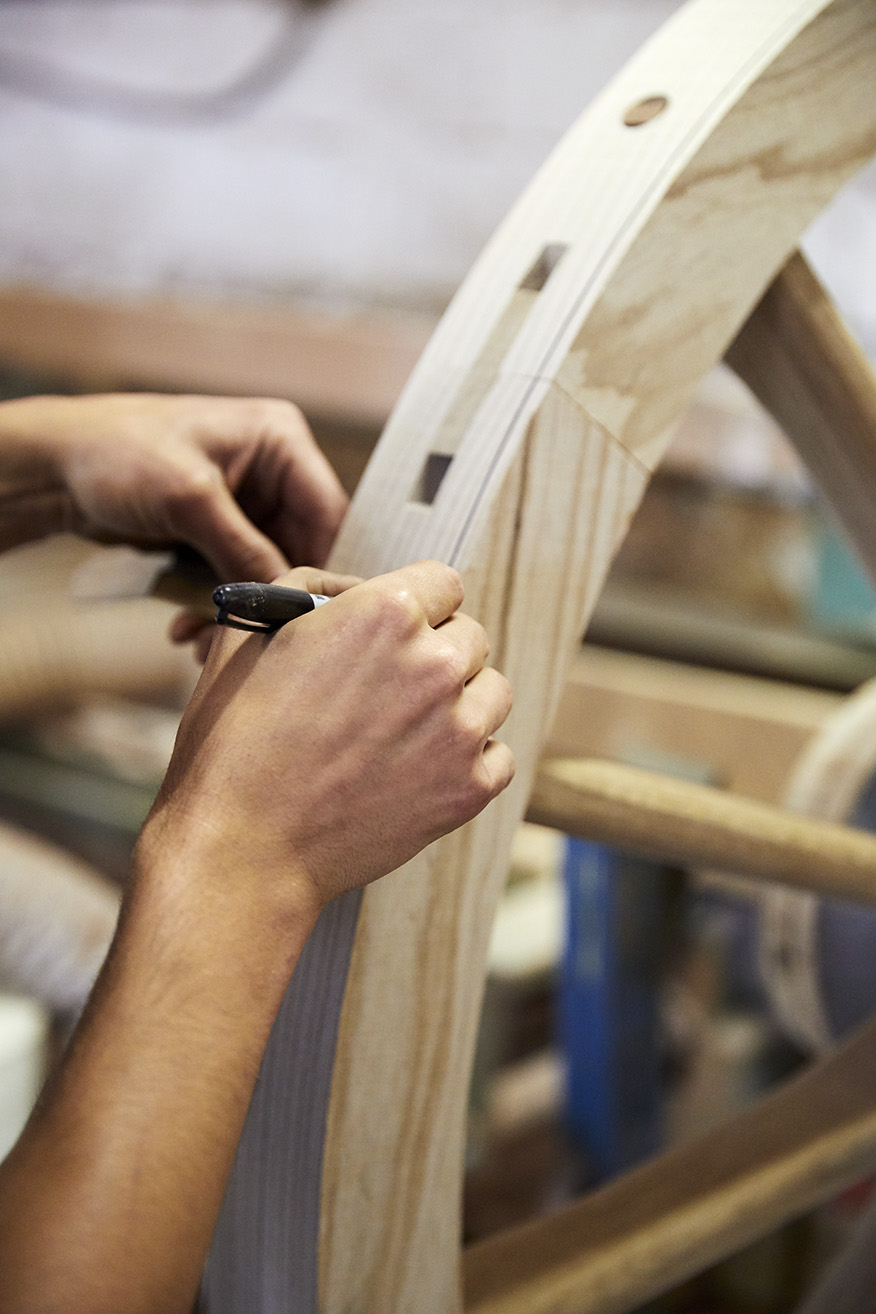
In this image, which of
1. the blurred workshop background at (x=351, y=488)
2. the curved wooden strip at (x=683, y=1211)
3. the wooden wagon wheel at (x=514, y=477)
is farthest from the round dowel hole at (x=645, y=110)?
the blurred workshop background at (x=351, y=488)

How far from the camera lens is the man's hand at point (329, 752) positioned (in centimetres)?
28

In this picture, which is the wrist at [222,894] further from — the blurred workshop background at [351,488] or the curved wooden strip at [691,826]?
the blurred workshop background at [351,488]

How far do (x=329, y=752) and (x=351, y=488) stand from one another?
3.04ft

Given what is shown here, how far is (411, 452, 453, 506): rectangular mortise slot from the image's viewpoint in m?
0.35

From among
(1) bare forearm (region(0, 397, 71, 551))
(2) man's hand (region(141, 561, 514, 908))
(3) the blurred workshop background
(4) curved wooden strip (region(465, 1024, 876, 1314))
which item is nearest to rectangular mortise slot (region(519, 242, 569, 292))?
(2) man's hand (region(141, 561, 514, 908))

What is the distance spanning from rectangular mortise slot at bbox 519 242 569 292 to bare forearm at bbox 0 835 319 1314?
0.22 meters

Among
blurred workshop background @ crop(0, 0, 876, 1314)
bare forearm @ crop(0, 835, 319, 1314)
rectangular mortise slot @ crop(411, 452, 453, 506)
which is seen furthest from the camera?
blurred workshop background @ crop(0, 0, 876, 1314)

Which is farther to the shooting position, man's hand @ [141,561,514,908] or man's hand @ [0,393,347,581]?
man's hand @ [0,393,347,581]

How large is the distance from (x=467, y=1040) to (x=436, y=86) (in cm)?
125

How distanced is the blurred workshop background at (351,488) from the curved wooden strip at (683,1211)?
0.22 meters

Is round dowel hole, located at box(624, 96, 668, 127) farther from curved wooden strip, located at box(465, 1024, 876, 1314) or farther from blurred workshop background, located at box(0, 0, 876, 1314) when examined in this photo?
blurred workshop background, located at box(0, 0, 876, 1314)

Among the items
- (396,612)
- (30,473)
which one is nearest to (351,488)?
(30,473)

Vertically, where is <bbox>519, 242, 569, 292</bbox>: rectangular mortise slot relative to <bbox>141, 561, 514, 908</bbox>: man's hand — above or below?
above

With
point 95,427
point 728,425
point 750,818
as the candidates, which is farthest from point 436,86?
point 750,818
